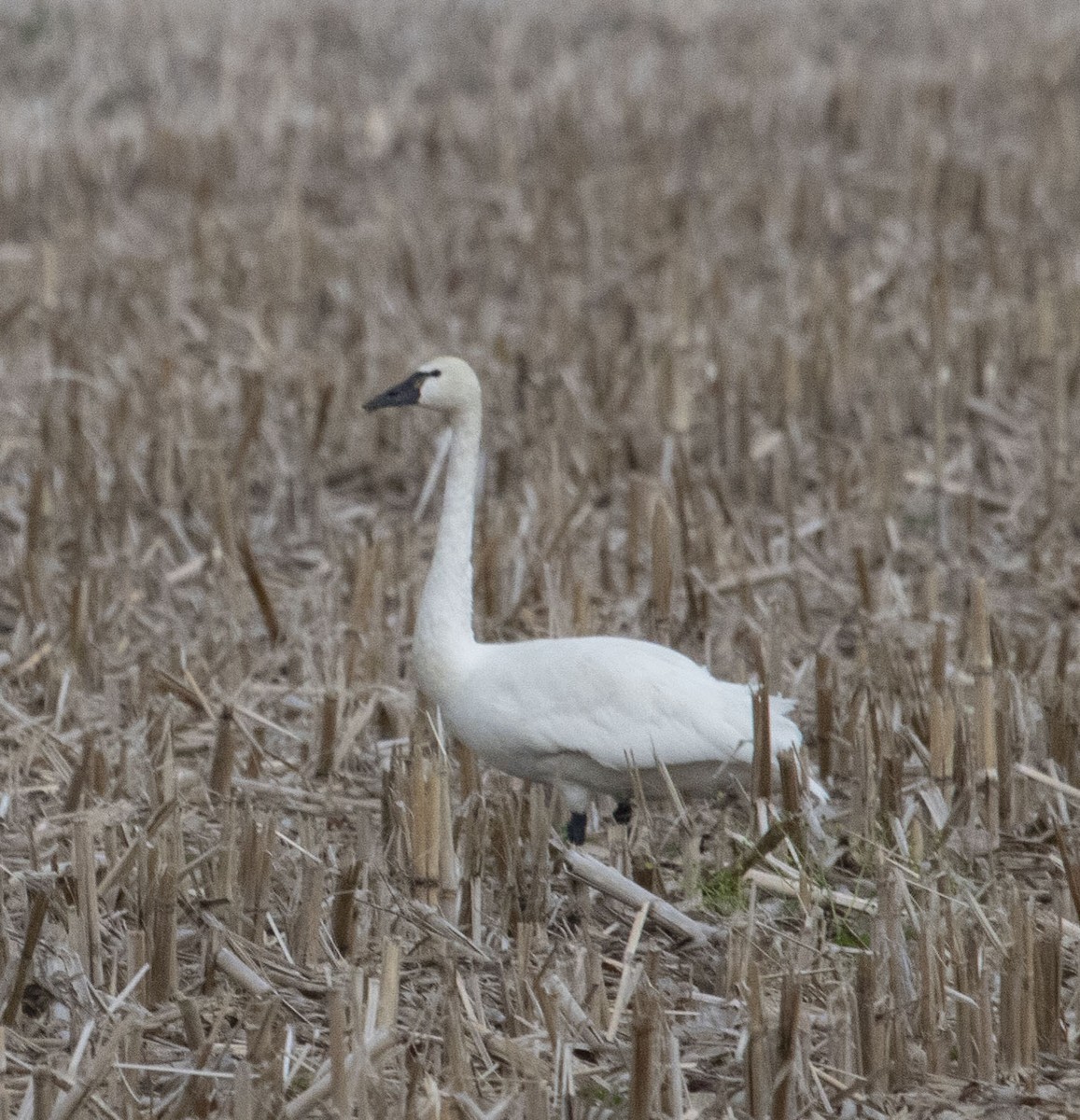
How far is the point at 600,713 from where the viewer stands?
4.18m

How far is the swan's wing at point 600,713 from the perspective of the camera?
4.15 m

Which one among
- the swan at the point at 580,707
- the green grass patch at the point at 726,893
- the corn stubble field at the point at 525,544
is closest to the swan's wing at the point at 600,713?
the swan at the point at 580,707

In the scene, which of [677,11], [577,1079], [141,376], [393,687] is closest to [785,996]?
[577,1079]

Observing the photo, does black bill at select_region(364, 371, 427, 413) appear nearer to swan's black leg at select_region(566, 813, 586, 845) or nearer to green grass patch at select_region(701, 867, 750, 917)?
swan's black leg at select_region(566, 813, 586, 845)

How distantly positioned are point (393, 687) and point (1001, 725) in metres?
1.53

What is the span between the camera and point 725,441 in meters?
7.19

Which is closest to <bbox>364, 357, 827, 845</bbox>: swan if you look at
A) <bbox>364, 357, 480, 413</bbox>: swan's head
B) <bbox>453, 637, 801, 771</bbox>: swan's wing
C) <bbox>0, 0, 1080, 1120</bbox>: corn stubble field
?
<bbox>453, 637, 801, 771</bbox>: swan's wing

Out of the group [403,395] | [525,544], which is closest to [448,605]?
[403,395]

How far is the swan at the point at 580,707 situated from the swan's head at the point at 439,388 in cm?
26

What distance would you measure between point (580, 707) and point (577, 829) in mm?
304

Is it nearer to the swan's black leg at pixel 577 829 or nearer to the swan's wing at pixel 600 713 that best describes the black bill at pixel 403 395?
the swan's wing at pixel 600 713

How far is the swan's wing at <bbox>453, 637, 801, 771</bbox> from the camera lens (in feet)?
13.6

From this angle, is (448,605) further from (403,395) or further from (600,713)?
(403,395)

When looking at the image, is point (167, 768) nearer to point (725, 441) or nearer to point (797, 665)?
point (797, 665)
